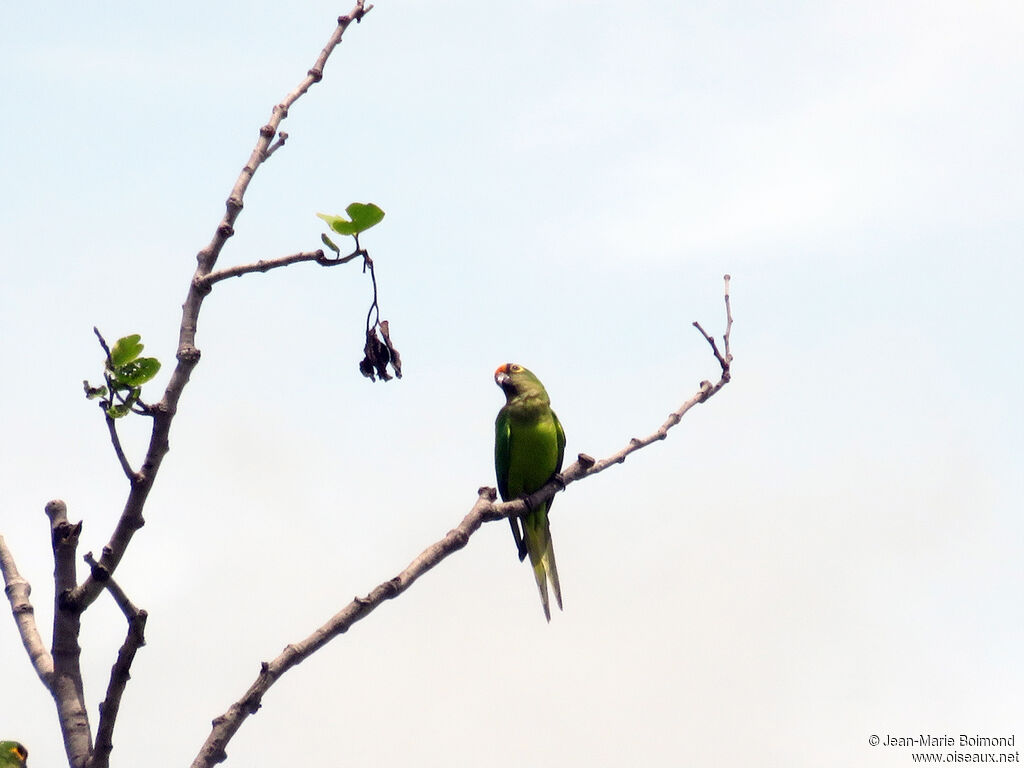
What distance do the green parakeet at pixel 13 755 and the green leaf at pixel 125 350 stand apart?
530 cm

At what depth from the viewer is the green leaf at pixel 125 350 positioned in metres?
3.05

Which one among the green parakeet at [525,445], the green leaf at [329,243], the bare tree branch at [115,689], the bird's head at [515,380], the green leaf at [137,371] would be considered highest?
the bird's head at [515,380]

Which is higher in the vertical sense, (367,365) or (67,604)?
(367,365)

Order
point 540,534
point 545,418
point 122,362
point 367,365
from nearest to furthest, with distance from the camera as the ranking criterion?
point 122,362 < point 367,365 < point 540,534 < point 545,418

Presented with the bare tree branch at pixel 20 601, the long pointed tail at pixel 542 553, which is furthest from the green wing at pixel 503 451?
the bare tree branch at pixel 20 601

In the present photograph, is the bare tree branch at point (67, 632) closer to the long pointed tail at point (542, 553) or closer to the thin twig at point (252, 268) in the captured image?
the thin twig at point (252, 268)

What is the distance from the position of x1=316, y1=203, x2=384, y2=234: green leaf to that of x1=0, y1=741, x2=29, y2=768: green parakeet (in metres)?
5.79

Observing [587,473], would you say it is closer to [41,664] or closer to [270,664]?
[270,664]

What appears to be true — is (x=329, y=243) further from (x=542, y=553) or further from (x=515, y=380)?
(x=515, y=380)

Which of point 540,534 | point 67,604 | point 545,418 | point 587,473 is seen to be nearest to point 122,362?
point 67,604

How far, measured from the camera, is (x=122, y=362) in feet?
10.0

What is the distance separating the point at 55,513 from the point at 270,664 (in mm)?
790

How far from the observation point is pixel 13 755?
23.0 ft

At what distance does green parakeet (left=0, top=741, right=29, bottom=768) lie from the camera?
22.9 ft
